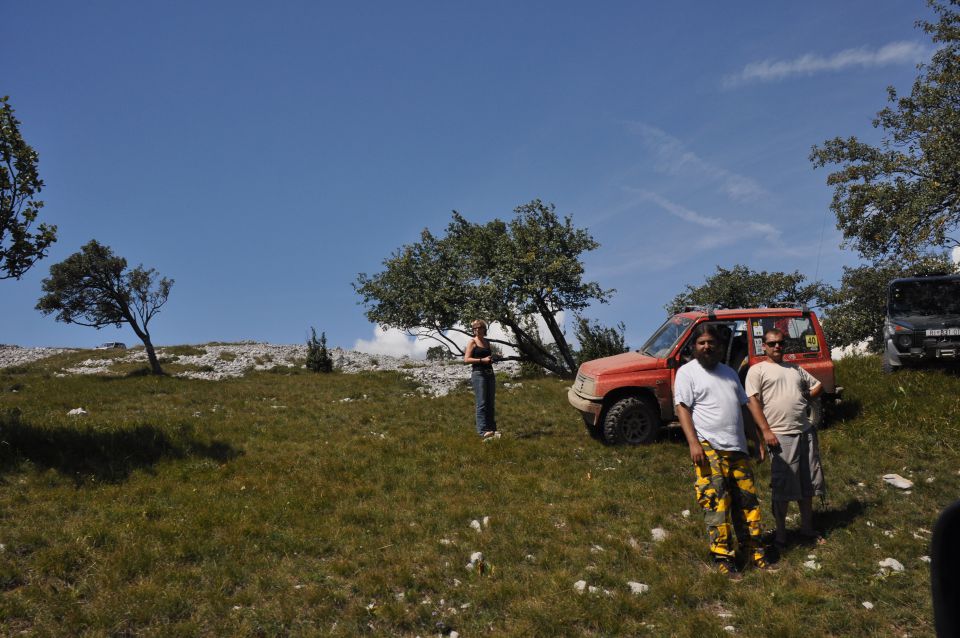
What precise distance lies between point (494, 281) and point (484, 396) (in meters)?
13.9

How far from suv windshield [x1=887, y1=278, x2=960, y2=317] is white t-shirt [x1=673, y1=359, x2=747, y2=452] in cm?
1232

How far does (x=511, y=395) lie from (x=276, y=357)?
796 inches

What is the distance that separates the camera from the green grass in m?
5.16

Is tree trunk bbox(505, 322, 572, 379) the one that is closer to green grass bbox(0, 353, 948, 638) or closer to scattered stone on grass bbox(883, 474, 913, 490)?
green grass bbox(0, 353, 948, 638)

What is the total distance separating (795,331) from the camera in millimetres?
10914

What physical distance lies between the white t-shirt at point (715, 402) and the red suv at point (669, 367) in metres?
4.50

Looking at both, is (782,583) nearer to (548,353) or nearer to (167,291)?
(548,353)

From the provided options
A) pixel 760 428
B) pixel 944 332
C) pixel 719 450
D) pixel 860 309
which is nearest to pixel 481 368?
pixel 760 428

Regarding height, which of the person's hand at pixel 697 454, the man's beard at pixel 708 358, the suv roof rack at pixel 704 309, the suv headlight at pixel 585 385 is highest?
the suv roof rack at pixel 704 309

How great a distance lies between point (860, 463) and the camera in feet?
30.7

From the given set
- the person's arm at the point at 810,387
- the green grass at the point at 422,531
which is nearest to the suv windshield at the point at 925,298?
the green grass at the point at 422,531

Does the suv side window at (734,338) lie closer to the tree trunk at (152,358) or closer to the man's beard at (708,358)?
the man's beard at (708,358)

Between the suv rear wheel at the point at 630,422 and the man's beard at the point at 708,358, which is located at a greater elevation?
the man's beard at the point at 708,358

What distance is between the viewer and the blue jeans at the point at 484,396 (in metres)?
11.5
